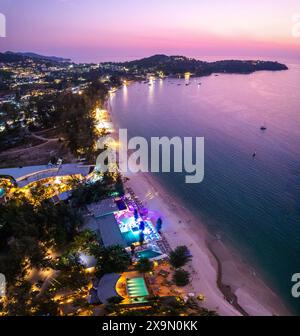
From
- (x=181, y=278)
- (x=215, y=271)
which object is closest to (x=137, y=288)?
(x=181, y=278)

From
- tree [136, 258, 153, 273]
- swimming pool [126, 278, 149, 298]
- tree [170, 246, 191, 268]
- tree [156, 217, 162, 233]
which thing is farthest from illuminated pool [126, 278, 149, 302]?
tree [156, 217, 162, 233]

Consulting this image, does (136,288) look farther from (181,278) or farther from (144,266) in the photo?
(181,278)

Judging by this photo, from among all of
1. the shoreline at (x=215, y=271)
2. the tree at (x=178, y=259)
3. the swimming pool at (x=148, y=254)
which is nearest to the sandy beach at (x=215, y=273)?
the shoreline at (x=215, y=271)

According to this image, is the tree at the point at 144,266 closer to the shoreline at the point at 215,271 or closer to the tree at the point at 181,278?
the tree at the point at 181,278

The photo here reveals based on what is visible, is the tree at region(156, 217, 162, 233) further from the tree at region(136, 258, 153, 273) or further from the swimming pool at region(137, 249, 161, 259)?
the tree at region(136, 258, 153, 273)
